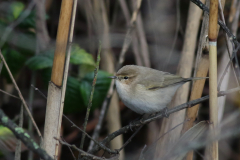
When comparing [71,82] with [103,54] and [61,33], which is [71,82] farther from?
[61,33]

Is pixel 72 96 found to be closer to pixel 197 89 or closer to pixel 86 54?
pixel 86 54

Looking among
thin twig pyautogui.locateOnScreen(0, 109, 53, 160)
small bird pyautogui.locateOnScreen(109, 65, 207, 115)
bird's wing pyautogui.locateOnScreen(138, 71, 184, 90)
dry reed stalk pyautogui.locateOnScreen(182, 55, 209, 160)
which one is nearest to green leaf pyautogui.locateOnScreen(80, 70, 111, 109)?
small bird pyautogui.locateOnScreen(109, 65, 207, 115)

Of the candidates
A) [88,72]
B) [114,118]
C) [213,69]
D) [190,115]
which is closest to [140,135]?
[114,118]

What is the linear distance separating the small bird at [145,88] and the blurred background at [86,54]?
1.18 ft

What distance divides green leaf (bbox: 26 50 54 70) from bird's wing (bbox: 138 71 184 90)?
103 cm

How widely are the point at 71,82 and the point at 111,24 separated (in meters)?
1.78

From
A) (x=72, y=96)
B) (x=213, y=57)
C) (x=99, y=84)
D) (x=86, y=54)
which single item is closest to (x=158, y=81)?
(x=99, y=84)

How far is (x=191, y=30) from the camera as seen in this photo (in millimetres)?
2898

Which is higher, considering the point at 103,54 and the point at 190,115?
the point at 103,54

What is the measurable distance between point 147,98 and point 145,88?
0.45 feet

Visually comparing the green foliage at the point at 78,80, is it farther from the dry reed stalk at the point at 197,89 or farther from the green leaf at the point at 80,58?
the dry reed stalk at the point at 197,89

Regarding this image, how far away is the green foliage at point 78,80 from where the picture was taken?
281 cm

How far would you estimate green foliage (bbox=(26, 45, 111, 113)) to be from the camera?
111 inches

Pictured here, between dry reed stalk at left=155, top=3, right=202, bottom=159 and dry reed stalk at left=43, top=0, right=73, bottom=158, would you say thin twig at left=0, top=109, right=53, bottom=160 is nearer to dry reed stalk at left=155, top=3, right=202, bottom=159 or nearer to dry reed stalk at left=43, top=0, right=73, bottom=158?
dry reed stalk at left=43, top=0, right=73, bottom=158
